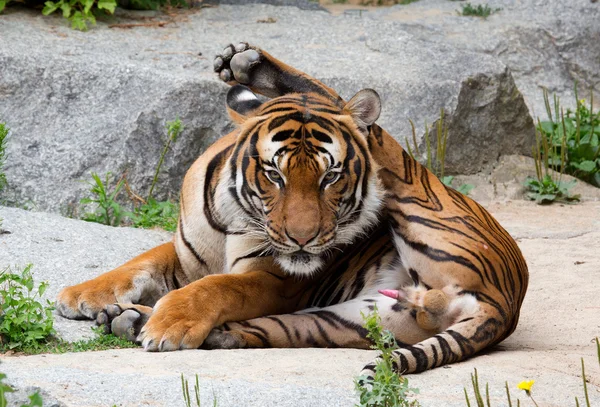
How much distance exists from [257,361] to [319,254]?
582mm

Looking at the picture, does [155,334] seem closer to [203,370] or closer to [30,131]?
[203,370]

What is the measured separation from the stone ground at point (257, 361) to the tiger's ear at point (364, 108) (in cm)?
101

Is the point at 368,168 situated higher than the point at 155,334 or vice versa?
the point at 368,168

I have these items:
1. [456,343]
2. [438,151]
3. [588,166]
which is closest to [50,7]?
[438,151]

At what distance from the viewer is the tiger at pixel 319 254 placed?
387 cm

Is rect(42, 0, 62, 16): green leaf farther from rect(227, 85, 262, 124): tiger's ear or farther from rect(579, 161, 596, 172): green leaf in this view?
rect(579, 161, 596, 172): green leaf

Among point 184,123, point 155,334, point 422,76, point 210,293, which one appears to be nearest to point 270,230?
point 210,293

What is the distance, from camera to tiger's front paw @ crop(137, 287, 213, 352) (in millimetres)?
3754

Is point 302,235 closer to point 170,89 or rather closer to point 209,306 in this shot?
point 209,306

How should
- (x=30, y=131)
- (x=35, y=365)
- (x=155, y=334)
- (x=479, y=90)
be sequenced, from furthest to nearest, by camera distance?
1. (x=479, y=90)
2. (x=30, y=131)
3. (x=155, y=334)
4. (x=35, y=365)

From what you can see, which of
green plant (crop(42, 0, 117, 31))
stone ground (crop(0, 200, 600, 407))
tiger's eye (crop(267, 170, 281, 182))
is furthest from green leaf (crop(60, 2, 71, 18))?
tiger's eye (crop(267, 170, 281, 182))

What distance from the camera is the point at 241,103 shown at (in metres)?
4.34

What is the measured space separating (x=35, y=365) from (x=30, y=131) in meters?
3.67

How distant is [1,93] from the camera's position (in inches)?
269
